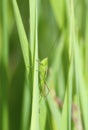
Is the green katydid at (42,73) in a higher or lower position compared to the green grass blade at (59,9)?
lower

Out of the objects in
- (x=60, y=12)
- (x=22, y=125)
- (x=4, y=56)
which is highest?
(x=60, y=12)

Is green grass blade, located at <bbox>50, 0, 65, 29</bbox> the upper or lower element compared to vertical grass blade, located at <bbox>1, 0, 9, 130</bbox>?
upper

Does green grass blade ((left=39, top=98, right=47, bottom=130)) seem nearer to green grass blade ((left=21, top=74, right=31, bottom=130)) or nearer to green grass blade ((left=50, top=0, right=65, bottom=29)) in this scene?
green grass blade ((left=21, top=74, right=31, bottom=130))

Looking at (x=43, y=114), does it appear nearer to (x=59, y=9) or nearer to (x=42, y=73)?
(x=42, y=73)

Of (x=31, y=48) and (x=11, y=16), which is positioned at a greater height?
(x=11, y=16)

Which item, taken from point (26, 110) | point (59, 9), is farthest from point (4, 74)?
point (59, 9)

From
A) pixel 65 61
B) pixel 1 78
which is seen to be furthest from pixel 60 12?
pixel 1 78

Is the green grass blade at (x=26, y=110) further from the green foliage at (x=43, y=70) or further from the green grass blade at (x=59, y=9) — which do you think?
the green grass blade at (x=59, y=9)

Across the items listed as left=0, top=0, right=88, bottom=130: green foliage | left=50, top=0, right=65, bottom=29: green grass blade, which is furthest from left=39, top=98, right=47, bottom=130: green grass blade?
left=50, top=0, right=65, bottom=29: green grass blade

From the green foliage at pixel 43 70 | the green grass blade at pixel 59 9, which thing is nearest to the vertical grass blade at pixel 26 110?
the green foliage at pixel 43 70

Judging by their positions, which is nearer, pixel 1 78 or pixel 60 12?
pixel 1 78

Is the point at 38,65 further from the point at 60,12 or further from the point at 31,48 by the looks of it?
the point at 60,12
